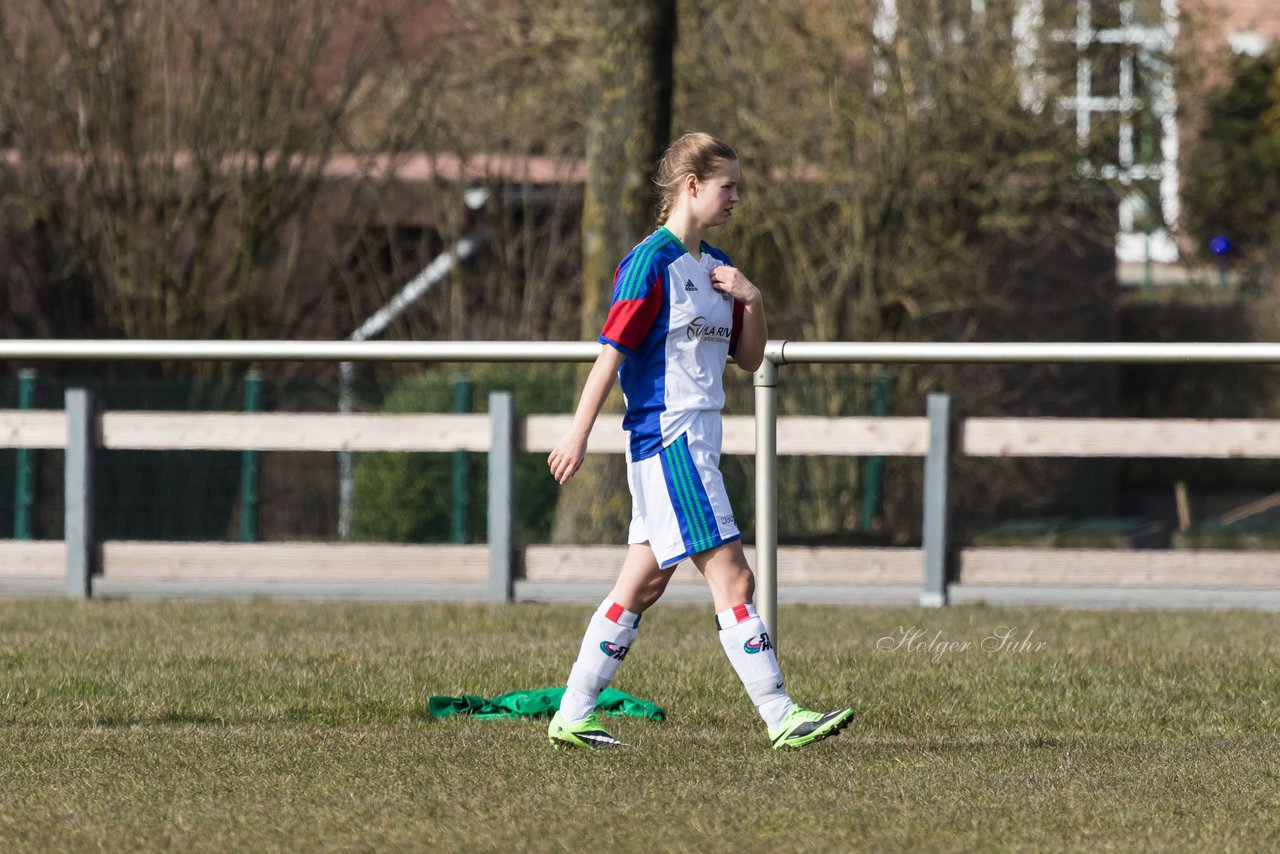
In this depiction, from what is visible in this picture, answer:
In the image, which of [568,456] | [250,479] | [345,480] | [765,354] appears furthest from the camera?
[345,480]

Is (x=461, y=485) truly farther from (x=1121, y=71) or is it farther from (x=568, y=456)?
(x=568, y=456)

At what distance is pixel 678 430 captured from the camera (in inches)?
203

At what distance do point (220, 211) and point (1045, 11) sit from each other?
7677 millimetres

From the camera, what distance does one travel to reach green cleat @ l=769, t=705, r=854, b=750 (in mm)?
5160

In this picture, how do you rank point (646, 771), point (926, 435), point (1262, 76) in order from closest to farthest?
point (646, 771) < point (926, 435) < point (1262, 76)

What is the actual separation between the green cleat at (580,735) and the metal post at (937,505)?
206 inches

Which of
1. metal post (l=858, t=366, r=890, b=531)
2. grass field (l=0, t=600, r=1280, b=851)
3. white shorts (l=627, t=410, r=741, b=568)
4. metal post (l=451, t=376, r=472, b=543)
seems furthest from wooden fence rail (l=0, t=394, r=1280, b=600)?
white shorts (l=627, t=410, r=741, b=568)

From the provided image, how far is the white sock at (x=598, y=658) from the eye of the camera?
5.31 m

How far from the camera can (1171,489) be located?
78.6 ft

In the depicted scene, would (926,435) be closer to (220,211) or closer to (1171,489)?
(220,211)

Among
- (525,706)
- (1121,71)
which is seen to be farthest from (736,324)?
(1121,71)

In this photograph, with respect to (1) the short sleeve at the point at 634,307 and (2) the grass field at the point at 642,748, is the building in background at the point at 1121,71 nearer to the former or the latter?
(2) the grass field at the point at 642,748

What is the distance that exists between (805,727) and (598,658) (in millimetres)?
585

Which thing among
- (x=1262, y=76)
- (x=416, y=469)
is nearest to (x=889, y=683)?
(x=416, y=469)
